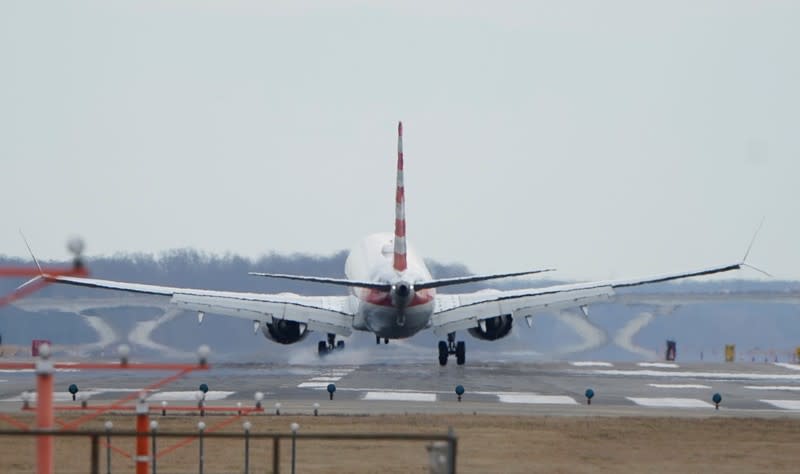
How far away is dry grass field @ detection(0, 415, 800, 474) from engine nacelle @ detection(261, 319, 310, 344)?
27.4 metres

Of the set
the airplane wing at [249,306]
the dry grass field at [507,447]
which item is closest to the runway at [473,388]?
the airplane wing at [249,306]

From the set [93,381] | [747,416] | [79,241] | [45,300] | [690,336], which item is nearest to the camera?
[79,241]

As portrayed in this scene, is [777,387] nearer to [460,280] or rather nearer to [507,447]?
[460,280]

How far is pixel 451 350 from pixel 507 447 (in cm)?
3873

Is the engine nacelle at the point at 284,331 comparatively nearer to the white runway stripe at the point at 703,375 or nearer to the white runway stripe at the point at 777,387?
the white runway stripe at the point at 703,375

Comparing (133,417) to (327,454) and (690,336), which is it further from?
(690,336)

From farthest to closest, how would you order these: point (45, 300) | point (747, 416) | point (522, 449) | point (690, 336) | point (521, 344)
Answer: point (690, 336) < point (521, 344) < point (45, 300) < point (747, 416) < point (522, 449)

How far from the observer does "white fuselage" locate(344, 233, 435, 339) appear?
201 feet

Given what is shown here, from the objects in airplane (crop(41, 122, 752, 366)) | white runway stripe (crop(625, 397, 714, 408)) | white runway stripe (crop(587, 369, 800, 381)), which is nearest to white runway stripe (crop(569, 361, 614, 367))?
white runway stripe (crop(587, 369, 800, 381))

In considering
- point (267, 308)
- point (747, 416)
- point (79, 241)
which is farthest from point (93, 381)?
point (79, 241)

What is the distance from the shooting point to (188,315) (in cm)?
7788

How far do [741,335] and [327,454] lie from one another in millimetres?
80919

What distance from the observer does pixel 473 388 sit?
174ft

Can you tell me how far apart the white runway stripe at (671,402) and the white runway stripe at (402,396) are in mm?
7338
